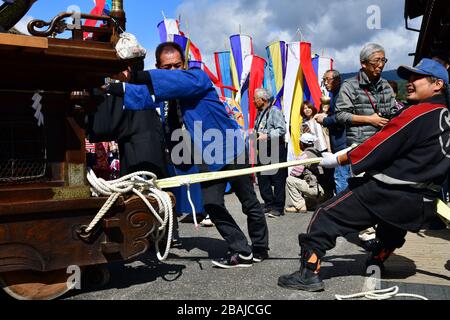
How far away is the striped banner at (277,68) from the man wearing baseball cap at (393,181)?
26.0ft

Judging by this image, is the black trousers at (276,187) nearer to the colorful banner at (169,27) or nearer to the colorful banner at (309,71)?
the colorful banner at (169,27)

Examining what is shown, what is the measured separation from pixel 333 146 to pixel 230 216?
5.65 feet

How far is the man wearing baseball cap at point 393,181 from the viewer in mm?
2742

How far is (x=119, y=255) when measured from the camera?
2783 millimetres

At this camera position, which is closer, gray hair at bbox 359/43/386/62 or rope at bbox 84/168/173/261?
rope at bbox 84/168/173/261

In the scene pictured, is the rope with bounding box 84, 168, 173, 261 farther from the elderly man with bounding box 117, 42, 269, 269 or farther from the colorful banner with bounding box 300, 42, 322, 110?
the colorful banner with bounding box 300, 42, 322, 110

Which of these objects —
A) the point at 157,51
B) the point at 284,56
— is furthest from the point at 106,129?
the point at 284,56

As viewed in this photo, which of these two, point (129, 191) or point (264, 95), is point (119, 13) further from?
point (264, 95)

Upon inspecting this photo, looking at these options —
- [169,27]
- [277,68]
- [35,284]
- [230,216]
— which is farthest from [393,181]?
[277,68]

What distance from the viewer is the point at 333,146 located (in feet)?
15.5

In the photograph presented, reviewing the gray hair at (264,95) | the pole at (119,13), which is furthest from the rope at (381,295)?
the gray hair at (264,95)

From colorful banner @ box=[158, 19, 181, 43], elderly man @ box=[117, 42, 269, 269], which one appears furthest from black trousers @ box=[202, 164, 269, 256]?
colorful banner @ box=[158, 19, 181, 43]

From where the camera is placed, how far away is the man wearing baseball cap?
2.74 metres

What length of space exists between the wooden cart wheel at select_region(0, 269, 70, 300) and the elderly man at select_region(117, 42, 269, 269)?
1171 millimetres
